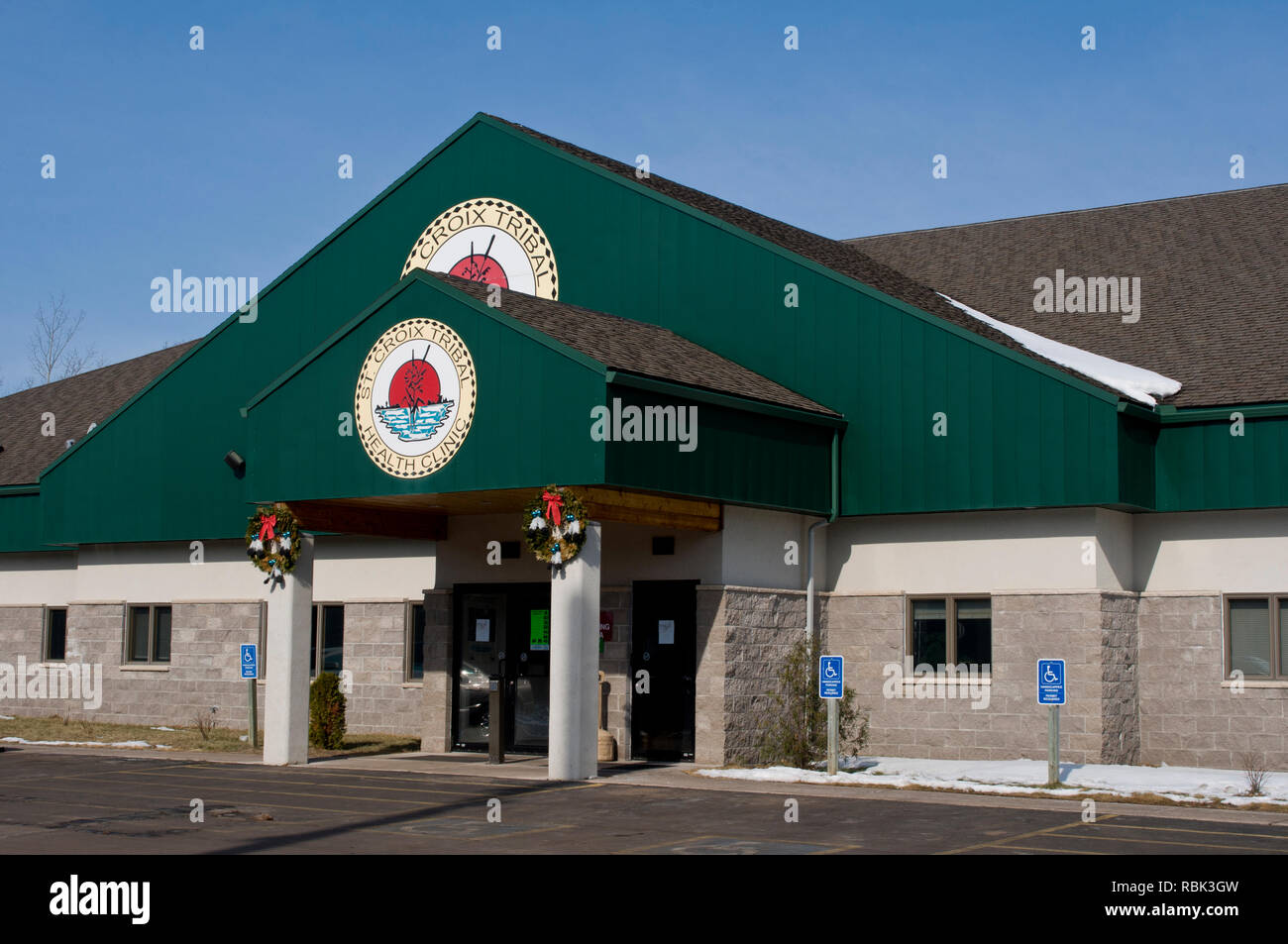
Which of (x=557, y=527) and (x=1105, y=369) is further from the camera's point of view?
(x=1105, y=369)

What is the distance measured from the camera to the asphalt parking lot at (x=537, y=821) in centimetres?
1381

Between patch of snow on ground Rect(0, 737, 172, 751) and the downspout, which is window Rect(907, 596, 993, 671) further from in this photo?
patch of snow on ground Rect(0, 737, 172, 751)

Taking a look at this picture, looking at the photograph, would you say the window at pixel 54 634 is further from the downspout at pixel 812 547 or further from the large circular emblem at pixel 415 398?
the downspout at pixel 812 547

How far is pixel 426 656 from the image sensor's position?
25859mm

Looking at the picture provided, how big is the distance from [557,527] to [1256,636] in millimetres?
10622

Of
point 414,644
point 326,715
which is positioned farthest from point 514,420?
point 414,644

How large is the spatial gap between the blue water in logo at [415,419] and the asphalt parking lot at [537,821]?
16.1 ft

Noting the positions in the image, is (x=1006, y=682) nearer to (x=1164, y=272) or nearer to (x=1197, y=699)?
(x=1197, y=699)

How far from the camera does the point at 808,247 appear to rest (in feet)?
95.0

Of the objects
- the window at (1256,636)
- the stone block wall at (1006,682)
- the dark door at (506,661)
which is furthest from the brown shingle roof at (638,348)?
the window at (1256,636)

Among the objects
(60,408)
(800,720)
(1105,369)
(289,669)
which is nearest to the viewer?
(800,720)
